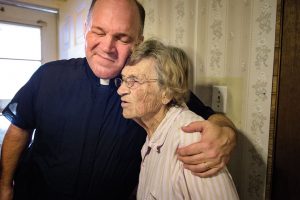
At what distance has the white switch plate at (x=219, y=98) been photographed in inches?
38.5

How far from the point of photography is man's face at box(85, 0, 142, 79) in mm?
957

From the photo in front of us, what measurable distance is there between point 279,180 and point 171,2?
3.23ft

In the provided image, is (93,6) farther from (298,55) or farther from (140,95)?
(298,55)

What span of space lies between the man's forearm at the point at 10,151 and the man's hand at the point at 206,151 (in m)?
0.83

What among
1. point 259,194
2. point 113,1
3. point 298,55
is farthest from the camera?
point 113,1

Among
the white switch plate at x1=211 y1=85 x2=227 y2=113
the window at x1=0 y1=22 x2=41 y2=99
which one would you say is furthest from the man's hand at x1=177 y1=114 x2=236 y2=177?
the window at x1=0 y1=22 x2=41 y2=99

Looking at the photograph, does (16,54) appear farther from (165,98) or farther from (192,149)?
(192,149)

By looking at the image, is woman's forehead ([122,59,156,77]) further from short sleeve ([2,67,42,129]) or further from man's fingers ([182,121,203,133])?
short sleeve ([2,67,42,129])

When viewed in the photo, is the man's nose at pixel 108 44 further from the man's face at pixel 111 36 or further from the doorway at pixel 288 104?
the doorway at pixel 288 104

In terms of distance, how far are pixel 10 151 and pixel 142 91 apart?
75 cm

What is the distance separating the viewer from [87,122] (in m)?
1.00

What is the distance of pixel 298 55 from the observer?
2.44 ft

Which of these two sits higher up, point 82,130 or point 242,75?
point 242,75

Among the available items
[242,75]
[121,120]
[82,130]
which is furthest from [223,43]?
[82,130]
